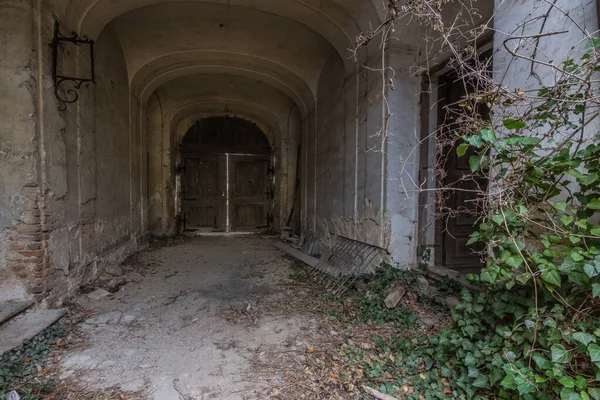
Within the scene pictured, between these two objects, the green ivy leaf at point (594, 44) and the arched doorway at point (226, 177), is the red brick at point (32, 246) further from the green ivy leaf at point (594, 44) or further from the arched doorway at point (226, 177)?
the arched doorway at point (226, 177)

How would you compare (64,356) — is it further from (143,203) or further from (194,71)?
(194,71)

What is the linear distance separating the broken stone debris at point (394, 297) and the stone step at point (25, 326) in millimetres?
2885

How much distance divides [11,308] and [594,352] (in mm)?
3918

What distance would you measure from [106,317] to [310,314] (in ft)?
6.20

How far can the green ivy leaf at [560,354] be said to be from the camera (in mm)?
1388

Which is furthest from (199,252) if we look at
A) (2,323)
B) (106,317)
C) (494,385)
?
(494,385)

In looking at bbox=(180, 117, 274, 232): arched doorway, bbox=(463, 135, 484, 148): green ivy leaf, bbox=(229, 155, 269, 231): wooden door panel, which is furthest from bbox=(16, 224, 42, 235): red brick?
bbox=(229, 155, 269, 231): wooden door panel

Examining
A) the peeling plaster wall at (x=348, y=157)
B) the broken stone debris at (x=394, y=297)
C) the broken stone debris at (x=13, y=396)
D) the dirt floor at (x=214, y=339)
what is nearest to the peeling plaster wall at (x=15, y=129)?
the dirt floor at (x=214, y=339)

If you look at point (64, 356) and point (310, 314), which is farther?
point (310, 314)

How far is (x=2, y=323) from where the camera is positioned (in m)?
2.44

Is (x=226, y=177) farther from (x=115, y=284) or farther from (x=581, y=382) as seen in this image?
(x=581, y=382)

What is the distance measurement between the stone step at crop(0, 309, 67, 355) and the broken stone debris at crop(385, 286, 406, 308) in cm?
288

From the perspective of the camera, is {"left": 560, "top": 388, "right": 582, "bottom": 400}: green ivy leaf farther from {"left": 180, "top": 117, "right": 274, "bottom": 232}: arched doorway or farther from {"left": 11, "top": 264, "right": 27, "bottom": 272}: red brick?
{"left": 180, "top": 117, "right": 274, "bottom": 232}: arched doorway

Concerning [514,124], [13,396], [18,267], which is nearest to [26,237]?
[18,267]
